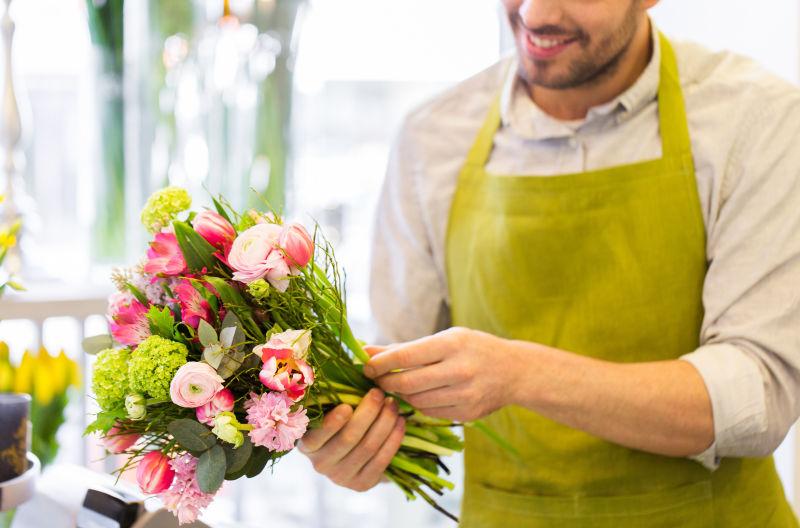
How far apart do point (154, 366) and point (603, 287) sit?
0.81 m

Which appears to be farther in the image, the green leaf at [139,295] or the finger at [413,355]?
the finger at [413,355]

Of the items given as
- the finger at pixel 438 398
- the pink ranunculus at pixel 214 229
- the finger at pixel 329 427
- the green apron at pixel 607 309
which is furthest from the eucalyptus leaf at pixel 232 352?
the green apron at pixel 607 309

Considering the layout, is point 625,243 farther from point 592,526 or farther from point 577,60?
point 592,526

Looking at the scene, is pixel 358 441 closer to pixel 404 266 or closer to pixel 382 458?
pixel 382 458

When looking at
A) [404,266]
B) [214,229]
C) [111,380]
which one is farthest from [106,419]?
[404,266]

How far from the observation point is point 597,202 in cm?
162

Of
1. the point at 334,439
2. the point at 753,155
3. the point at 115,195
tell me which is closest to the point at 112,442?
the point at 334,439

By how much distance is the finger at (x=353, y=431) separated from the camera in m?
1.35

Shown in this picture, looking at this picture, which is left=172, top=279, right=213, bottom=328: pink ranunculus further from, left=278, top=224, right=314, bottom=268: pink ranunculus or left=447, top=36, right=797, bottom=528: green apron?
left=447, top=36, right=797, bottom=528: green apron

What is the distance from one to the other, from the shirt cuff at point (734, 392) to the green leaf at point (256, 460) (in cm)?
66

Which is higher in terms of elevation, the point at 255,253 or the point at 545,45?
the point at 545,45

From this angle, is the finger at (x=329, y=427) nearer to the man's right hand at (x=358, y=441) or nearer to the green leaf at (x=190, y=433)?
the man's right hand at (x=358, y=441)

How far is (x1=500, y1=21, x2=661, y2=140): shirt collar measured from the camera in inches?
64.2

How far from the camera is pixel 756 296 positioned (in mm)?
1468
